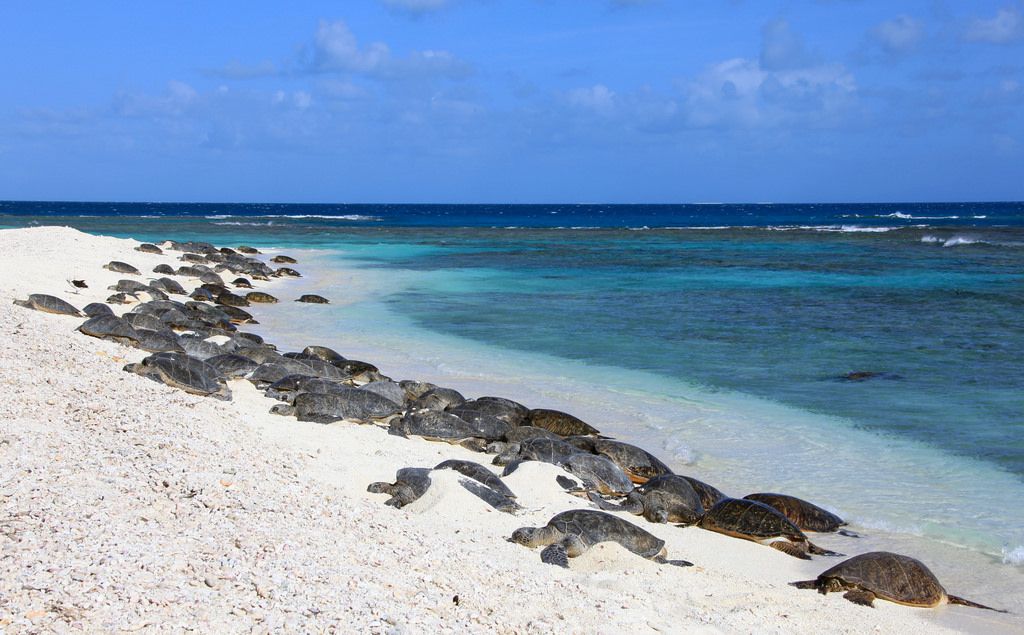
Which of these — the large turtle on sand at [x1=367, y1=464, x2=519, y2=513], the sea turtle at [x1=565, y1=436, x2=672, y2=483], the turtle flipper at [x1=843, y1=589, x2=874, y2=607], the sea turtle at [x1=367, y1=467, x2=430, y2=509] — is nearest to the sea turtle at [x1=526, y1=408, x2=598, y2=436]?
the sea turtle at [x1=565, y1=436, x2=672, y2=483]

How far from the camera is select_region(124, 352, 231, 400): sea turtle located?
32.1ft

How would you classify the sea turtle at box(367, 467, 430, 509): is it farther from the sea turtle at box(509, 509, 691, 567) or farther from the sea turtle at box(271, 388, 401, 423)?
the sea turtle at box(271, 388, 401, 423)

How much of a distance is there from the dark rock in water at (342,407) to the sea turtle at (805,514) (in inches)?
170

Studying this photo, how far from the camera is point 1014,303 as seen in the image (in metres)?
22.6

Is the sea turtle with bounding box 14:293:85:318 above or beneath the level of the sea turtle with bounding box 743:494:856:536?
above

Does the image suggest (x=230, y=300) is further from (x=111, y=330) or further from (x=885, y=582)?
(x=885, y=582)

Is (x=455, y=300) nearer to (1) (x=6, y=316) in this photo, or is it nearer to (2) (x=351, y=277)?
(2) (x=351, y=277)

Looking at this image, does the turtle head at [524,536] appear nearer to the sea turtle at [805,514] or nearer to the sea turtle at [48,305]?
the sea turtle at [805,514]

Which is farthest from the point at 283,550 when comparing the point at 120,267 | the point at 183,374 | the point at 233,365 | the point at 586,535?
the point at 120,267

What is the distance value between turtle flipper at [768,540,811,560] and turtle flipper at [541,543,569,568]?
1968 mm

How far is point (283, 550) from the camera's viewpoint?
4867 mm

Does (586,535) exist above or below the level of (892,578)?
above

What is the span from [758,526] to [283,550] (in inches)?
161

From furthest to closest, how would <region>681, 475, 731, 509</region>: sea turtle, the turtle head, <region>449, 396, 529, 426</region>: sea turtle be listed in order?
<region>449, 396, 529, 426</region>: sea turtle < <region>681, 475, 731, 509</region>: sea turtle < the turtle head
